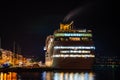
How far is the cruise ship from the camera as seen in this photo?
151m

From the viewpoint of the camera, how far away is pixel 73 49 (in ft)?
499

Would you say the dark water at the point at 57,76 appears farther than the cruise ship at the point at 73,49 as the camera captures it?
No

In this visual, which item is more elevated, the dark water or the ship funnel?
the ship funnel

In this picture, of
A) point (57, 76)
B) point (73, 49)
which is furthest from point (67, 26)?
point (57, 76)

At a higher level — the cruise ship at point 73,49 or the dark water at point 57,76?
the cruise ship at point 73,49

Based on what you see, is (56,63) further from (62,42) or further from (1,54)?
(1,54)

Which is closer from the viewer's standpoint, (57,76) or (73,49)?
(57,76)

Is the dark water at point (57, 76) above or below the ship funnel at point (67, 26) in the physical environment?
below

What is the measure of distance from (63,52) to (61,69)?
15.0 ft

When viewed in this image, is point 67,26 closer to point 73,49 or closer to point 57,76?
point 73,49

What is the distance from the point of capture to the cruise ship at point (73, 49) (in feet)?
494

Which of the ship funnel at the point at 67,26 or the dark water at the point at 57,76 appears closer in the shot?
the dark water at the point at 57,76

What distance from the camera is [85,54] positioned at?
A: 15162 cm

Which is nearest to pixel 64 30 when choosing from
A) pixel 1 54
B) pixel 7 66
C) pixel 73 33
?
pixel 73 33
